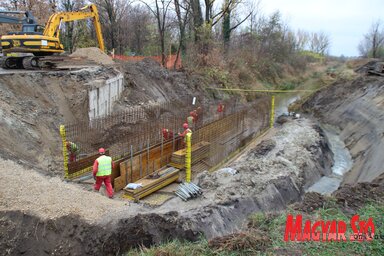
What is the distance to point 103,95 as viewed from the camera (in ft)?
48.2

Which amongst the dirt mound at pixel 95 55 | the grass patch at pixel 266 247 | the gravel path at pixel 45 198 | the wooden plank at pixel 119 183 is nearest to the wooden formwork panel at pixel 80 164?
the wooden plank at pixel 119 183

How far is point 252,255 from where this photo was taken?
4445 millimetres

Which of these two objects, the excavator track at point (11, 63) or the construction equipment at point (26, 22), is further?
the construction equipment at point (26, 22)

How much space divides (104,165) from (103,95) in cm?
721

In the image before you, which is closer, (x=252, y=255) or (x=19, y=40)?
(x=252, y=255)

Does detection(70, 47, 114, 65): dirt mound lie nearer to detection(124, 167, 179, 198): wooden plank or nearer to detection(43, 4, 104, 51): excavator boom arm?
detection(43, 4, 104, 51): excavator boom arm

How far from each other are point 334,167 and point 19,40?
15551 millimetres

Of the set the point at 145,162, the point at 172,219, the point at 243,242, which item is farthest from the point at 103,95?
the point at 243,242

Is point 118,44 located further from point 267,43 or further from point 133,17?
point 267,43

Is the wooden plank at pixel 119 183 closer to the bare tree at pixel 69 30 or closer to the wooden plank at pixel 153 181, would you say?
the wooden plank at pixel 153 181

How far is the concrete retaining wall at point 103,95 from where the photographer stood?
1360 cm

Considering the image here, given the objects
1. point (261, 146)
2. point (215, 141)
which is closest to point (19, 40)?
point (215, 141)

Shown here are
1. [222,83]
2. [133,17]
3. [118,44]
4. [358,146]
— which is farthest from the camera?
[133,17]

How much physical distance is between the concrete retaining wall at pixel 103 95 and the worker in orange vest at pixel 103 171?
546 cm
